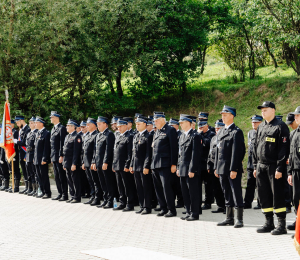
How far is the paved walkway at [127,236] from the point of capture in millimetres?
6207

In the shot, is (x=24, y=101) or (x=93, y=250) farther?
(x=24, y=101)

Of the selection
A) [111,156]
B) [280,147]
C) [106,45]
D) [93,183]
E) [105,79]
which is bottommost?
[93,183]

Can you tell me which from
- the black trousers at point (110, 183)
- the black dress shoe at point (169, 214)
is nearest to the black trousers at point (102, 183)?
the black trousers at point (110, 183)

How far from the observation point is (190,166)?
8758 millimetres

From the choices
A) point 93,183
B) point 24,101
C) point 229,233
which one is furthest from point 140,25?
point 229,233

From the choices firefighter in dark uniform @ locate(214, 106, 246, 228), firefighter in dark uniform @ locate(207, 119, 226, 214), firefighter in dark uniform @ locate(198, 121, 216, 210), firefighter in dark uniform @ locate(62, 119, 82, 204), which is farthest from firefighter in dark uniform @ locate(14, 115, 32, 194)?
firefighter in dark uniform @ locate(214, 106, 246, 228)

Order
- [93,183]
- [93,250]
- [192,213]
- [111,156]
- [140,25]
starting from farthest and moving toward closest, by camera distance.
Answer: [140,25] → [93,183] → [111,156] → [192,213] → [93,250]

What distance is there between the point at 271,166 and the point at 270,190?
1.51 feet

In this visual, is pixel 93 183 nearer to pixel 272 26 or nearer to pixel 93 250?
pixel 93 250

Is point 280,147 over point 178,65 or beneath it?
beneath

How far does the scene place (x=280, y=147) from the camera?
7141mm

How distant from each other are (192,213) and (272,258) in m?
3.28

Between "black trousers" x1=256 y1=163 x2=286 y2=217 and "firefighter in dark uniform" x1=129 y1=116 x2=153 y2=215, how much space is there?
3.04 meters

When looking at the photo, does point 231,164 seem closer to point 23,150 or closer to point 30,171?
point 30,171
